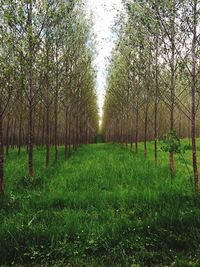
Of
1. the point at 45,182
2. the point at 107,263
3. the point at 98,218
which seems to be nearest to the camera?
the point at 107,263

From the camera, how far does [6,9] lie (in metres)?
8.72

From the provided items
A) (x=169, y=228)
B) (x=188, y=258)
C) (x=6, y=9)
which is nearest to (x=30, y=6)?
(x=6, y=9)

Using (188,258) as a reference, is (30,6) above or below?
above

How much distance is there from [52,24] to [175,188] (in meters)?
7.95

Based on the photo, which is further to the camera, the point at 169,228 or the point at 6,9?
the point at 6,9

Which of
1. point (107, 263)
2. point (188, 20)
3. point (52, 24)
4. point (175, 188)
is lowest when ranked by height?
point (107, 263)

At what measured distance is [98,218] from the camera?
21.4 feet

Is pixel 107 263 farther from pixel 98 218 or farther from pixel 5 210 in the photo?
pixel 5 210

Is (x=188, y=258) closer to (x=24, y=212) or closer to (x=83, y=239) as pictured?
(x=83, y=239)

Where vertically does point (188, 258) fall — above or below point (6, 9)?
below

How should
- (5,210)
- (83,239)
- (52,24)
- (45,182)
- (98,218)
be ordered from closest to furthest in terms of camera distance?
(83,239), (98,218), (5,210), (45,182), (52,24)

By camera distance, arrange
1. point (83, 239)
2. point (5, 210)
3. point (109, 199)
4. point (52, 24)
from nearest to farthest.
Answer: point (83, 239), point (5, 210), point (109, 199), point (52, 24)

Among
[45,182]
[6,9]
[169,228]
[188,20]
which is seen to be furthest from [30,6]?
[169,228]

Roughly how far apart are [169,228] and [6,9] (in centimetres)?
758
